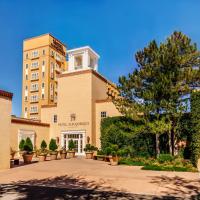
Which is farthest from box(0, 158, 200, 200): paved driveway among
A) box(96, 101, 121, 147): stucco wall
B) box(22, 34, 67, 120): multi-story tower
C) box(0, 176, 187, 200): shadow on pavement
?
box(22, 34, 67, 120): multi-story tower

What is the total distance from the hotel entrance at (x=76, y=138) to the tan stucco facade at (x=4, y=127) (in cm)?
1512

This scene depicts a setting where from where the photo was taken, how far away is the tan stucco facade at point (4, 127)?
1697 cm

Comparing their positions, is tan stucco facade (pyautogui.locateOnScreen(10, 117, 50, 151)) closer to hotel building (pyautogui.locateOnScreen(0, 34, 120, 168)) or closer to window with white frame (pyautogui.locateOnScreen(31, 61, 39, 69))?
hotel building (pyautogui.locateOnScreen(0, 34, 120, 168))

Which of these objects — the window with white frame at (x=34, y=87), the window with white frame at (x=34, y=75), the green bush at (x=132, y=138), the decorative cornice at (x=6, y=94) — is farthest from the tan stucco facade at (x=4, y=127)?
the window with white frame at (x=34, y=75)

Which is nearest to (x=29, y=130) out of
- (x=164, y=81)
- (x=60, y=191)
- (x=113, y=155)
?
(x=113, y=155)

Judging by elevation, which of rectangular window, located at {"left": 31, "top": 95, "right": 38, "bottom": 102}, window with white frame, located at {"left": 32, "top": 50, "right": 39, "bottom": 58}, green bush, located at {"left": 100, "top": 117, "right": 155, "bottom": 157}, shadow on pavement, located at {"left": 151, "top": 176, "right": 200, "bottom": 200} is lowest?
shadow on pavement, located at {"left": 151, "top": 176, "right": 200, "bottom": 200}

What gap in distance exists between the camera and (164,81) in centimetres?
2242

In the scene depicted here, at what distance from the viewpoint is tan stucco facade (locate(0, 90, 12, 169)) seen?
1697 centimetres

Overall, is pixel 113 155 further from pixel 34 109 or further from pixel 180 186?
pixel 34 109

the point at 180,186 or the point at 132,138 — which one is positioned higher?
the point at 132,138

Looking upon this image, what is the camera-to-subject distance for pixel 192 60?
23.2 metres

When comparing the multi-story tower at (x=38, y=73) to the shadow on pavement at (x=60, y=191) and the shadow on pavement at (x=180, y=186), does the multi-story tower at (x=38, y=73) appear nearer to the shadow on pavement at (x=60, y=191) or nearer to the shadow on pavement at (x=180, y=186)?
the shadow on pavement at (x=60, y=191)

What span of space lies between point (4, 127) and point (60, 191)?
8.14 m

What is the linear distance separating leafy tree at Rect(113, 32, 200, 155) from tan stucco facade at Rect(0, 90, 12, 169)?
1079cm
